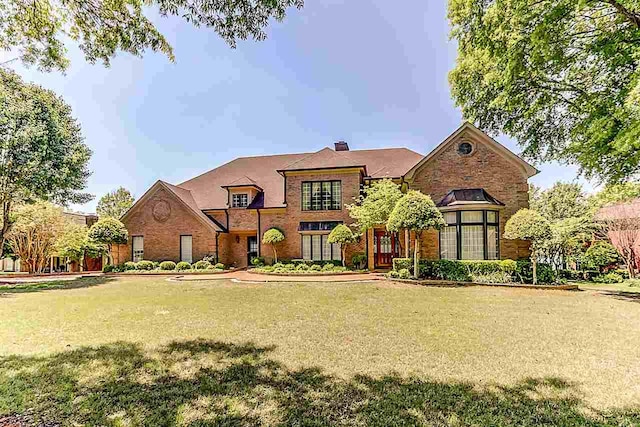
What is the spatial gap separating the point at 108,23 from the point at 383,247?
1907cm

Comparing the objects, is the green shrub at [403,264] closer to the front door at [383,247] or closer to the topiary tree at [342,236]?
the topiary tree at [342,236]

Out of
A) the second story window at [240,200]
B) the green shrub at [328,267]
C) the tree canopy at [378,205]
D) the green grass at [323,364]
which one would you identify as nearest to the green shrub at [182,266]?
the second story window at [240,200]

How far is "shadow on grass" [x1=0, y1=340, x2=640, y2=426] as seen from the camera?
3922 mm

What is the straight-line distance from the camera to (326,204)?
77.6 feet

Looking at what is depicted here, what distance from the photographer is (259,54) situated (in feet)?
26.6

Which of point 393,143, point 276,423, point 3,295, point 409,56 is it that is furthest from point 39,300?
point 393,143

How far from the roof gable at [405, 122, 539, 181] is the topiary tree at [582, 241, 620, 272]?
5.84m

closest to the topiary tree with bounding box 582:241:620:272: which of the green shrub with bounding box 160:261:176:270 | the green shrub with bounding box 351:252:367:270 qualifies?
the green shrub with bounding box 351:252:367:270

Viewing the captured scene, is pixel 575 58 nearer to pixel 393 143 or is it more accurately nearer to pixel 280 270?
pixel 280 270

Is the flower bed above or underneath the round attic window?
underneath

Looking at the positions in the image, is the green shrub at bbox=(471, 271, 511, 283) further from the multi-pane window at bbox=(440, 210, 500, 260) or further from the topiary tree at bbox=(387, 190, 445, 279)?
the topiary tree at bbox=(387, 190, 445, 279)

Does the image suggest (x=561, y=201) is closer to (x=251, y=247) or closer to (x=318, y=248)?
(x=318, y=248)

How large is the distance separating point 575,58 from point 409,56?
749 cm

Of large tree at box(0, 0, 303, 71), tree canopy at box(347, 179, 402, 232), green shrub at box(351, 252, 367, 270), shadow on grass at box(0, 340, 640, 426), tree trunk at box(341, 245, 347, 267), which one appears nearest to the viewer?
shadow on grass at box(0, 340, 640, 426)
